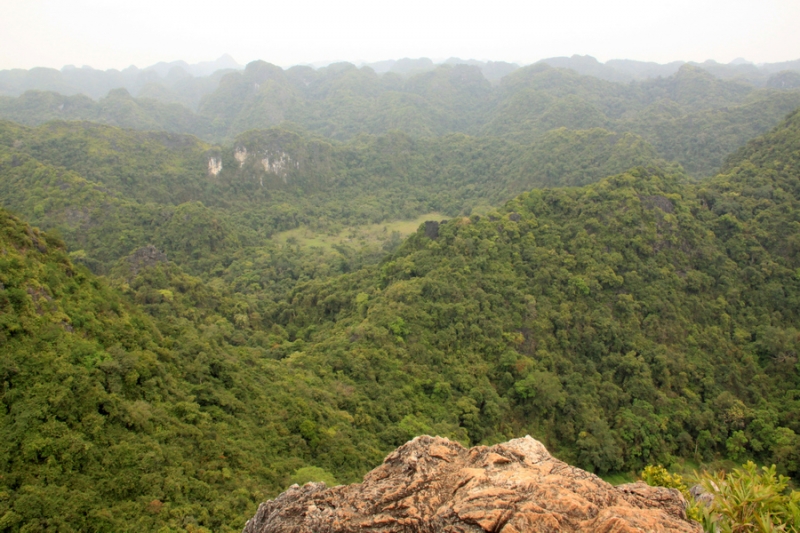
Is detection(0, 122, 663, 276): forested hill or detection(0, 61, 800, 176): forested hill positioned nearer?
detection(0, 122, 663, 276): forested hill

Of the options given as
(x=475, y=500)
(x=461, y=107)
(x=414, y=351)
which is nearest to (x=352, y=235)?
(x=414, y=351)

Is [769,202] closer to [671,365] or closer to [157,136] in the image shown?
[671,365]

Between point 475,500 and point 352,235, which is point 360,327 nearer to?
point 475,500

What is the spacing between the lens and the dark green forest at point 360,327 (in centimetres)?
1344

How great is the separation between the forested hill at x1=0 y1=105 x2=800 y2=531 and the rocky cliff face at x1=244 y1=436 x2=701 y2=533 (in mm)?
6356

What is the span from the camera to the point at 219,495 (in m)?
13.9

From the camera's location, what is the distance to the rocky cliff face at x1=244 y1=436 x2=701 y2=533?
669cm

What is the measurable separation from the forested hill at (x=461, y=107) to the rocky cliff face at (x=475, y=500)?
78.1m

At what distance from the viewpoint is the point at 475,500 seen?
7301 mm

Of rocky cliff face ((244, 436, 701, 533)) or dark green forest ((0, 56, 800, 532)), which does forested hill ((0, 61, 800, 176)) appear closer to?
dark green forest ((0, 56, 800, 532))

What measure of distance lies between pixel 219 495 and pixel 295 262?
38463mm

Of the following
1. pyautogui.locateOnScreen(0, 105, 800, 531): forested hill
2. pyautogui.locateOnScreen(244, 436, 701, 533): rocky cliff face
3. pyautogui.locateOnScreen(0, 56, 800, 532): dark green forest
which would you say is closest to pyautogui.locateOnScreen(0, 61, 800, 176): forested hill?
pyautogui.locateOnScreen(0, 56, 800, 532): dark green forest

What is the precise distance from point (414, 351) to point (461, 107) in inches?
5525

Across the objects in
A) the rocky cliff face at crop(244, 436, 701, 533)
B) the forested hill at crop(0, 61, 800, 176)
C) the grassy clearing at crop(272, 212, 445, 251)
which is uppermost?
the forested hill at crop(0, 61, 800, 176)
